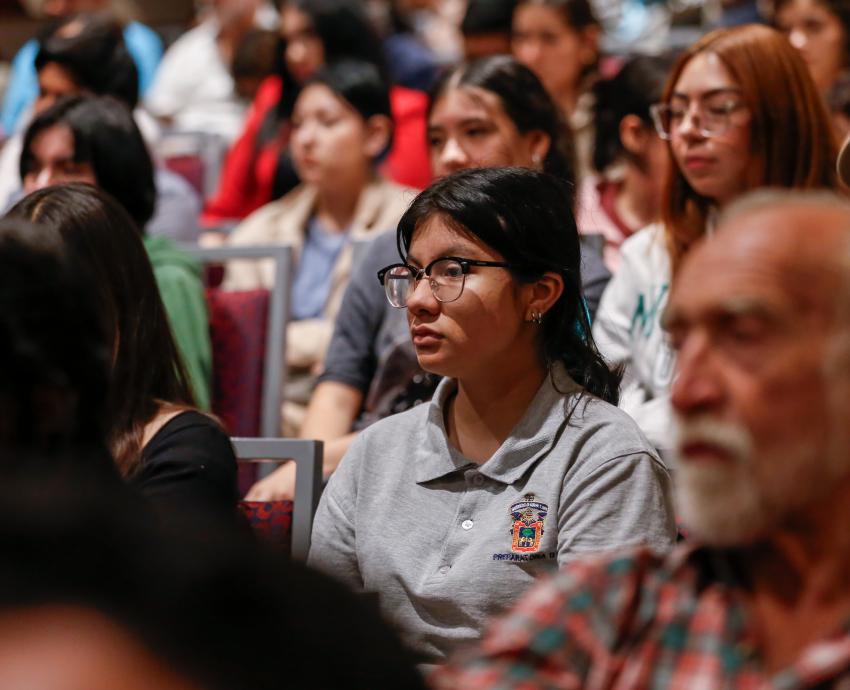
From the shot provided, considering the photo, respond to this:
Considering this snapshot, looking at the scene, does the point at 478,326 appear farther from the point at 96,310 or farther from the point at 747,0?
the point at 747,0

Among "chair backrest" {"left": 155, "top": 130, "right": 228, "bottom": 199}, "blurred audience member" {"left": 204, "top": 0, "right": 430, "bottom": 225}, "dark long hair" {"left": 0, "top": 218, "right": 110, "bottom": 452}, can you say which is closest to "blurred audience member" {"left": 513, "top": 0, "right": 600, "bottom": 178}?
"blurred audience member" {"left": 204, "top": 0, "right": 430, "bottom": 225}

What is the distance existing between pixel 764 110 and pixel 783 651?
153cm

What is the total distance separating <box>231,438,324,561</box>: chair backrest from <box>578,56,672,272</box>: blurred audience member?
4.05ft

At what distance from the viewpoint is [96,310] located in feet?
3.28

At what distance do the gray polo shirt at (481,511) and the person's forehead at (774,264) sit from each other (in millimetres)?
612

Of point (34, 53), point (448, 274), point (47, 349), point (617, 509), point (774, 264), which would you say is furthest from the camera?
point (34, 53)

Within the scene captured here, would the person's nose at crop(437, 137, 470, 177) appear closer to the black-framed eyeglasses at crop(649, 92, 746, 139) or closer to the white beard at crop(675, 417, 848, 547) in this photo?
the black-framed eyeglasses at crop(649, 92, 746, 139)

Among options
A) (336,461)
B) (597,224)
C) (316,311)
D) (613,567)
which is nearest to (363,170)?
(316,311)

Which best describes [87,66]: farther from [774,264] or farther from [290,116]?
[774,264]

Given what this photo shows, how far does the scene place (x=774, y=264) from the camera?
1053mm

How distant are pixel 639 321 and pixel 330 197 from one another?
46.3 inches

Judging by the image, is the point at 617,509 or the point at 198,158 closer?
the point at 617,509

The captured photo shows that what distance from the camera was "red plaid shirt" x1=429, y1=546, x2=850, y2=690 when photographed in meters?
1.04

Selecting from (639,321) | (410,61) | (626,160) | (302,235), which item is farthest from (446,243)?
(410,61)
